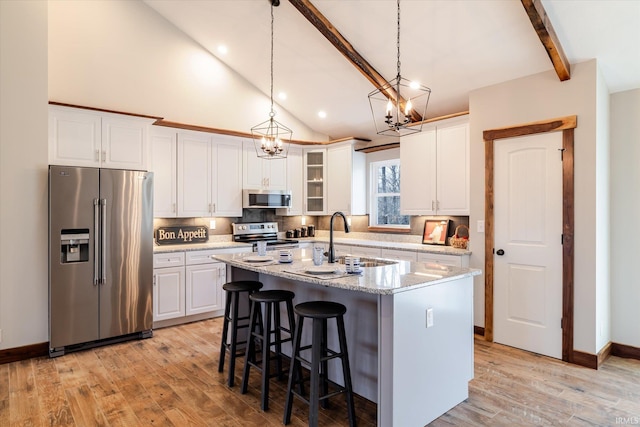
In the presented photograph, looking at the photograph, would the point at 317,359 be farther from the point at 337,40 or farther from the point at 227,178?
the point at 227,178

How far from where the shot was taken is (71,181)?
364 cm

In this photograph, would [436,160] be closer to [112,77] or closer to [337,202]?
[337,202]

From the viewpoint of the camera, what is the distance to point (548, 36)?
3002mm

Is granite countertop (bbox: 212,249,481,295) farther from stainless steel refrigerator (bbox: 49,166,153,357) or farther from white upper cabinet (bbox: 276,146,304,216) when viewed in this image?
white upper cabinet (bbox: 276,146,304,216)

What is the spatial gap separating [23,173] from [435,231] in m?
4.55

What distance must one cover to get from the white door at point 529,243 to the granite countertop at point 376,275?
134 cm

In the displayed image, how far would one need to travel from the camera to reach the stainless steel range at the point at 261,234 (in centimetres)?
545

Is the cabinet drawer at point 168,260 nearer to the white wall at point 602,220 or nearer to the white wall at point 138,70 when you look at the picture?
the white wall at point 138,70

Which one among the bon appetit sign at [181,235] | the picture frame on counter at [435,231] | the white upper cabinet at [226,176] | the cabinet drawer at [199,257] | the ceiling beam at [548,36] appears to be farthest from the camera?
the white upper cabinet at [226,176]

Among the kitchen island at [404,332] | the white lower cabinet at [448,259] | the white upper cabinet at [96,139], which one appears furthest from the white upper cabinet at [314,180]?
the kitchen island at [404,332]

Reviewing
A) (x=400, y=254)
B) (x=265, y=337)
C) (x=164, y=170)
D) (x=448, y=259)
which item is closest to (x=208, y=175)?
(x=164, y=170)

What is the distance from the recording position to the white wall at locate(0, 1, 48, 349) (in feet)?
11.3

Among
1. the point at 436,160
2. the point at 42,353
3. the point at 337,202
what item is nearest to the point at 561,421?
the point at 436,160

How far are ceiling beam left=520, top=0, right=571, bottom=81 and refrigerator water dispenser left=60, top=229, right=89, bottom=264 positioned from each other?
439 cm
